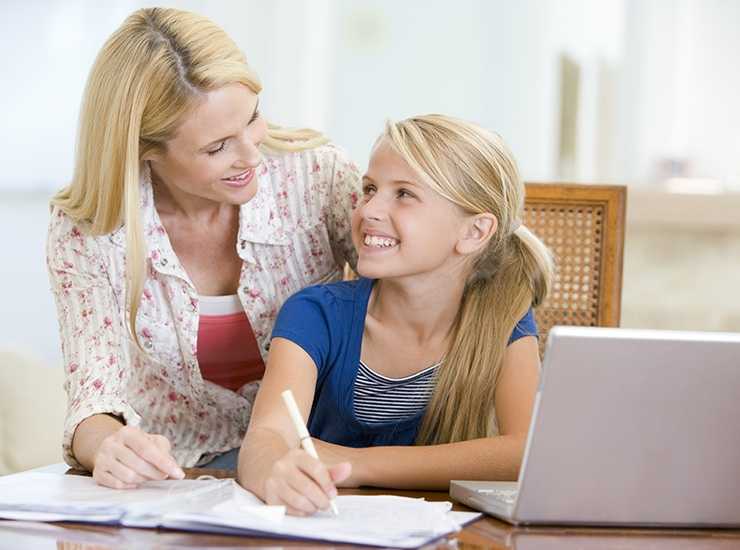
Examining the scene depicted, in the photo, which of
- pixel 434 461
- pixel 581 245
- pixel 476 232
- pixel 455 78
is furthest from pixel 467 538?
pixel 455 78

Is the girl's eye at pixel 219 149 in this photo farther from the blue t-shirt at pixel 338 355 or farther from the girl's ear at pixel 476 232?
the girl's ear at pixel 476 232

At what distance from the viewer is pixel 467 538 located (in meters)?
1.01

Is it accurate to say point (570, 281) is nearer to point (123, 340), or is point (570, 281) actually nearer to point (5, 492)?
point (123, 340)

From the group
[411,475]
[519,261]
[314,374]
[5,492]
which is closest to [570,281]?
[519,261]

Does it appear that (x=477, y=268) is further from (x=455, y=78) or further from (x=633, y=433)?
(x=455, y=78)

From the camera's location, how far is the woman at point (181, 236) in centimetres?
151

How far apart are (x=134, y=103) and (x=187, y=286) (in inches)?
11.0

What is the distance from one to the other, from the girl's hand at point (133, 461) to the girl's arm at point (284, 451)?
0.09 meters

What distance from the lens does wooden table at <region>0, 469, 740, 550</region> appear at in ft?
3.19

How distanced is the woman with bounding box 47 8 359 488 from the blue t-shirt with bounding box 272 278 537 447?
0.15m

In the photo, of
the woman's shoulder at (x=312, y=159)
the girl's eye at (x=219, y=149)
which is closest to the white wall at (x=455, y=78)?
the woman's shoulder at (x=312, y=159)

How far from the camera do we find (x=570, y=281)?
1866 mm

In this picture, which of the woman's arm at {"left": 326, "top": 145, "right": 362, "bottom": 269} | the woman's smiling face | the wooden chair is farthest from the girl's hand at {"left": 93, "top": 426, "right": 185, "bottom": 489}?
the wooden chair

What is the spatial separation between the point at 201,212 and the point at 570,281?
0.62 metres
